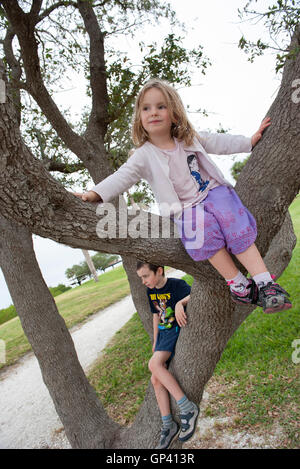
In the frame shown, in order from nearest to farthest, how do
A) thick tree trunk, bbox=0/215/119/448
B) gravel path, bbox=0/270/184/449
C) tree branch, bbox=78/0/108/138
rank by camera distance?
thick tree trunk, bbox=0/215/119/448 < tree branch, bbox=78/0/108/138 < gravel path, bbox=0/270/184/449

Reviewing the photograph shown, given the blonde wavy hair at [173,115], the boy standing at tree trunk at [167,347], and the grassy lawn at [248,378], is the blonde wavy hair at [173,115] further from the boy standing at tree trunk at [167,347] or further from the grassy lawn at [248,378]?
the grassy lawn at [248,378]

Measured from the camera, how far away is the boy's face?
2.93 metres

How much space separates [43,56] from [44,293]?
14.2ft

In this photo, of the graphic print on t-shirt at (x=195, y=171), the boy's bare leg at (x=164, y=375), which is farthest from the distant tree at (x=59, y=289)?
the graphic print on t-shirt at (x=195, y=171)

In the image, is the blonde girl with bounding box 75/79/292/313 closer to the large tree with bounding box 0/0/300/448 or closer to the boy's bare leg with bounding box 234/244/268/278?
the boy's bare leg with bounding box 234/244/268/278

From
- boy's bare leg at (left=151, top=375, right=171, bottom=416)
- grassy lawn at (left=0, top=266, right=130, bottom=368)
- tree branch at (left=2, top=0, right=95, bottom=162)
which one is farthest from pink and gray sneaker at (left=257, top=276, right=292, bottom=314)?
grassy lawn at (left=0, top=266, right=130, bottom=368)

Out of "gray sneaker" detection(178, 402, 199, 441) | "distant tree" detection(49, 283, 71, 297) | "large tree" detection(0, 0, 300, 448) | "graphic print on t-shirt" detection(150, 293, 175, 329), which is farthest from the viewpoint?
"distant tree" detection(49, 283, 71, 297)

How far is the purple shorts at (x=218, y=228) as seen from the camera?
6.20ft

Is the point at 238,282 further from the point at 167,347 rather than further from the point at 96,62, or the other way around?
the point at 96,62

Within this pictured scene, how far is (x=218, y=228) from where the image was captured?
1.93m

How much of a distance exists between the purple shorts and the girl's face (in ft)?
1.96

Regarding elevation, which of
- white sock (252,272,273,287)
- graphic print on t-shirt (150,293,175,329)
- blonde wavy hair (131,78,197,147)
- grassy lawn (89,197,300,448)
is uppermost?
blonde wavy hair (131,78,197,147)

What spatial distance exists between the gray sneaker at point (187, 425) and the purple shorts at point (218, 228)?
4.13ft

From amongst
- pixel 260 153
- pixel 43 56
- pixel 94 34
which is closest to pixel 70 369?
pixel 260 153
